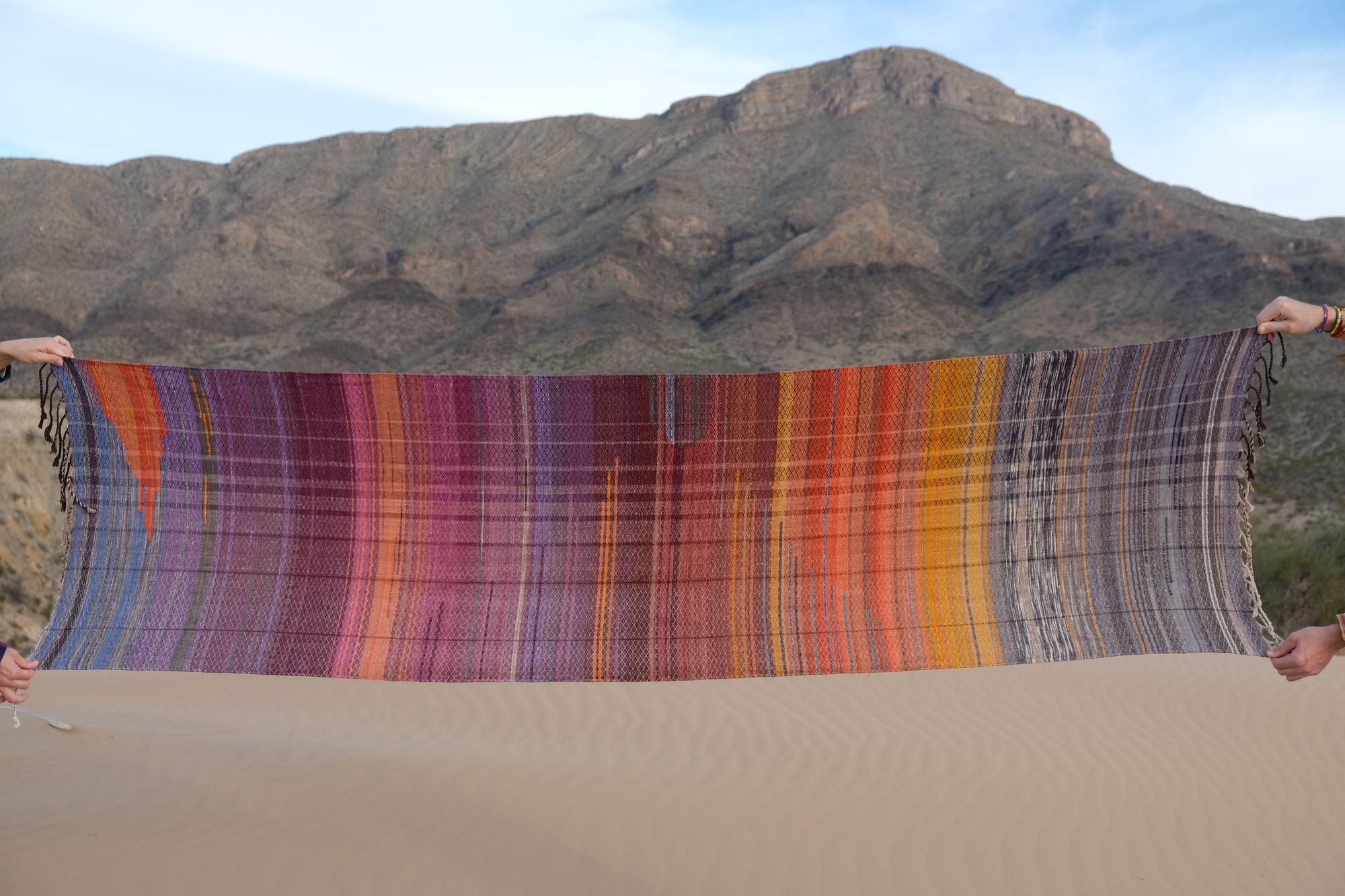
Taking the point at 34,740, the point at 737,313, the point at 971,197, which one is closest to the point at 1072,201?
the point at 971,197

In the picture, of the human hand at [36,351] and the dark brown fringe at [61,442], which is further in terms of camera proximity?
the dark brown fringe at [61,442]

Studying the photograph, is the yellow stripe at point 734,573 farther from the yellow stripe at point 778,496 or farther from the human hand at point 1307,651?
the human hand at point 1307,651

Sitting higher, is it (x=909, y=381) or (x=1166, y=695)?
(x=909, y=381)

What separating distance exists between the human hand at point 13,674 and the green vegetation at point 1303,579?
10.1 m

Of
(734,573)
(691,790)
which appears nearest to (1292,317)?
(734,573)

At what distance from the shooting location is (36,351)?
12.9 ft

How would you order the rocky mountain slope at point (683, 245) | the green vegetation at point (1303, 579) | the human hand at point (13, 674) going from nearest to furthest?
the human hand at point (13, 674)
the green vegetation at point (1303, 579)
the rocky mountain slope at point (683, 245)

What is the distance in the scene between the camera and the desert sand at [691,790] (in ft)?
14.9

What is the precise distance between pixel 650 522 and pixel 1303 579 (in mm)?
9233

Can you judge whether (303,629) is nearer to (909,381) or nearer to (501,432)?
(501,432)

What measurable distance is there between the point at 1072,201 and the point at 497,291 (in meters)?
32.5

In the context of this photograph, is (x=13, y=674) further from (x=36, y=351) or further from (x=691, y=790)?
(x=691, y=790)

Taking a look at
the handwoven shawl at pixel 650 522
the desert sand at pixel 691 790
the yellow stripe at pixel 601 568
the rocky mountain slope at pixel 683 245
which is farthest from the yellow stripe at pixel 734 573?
the rocky mountain slope at pixel 683 245

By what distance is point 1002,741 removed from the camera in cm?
661
